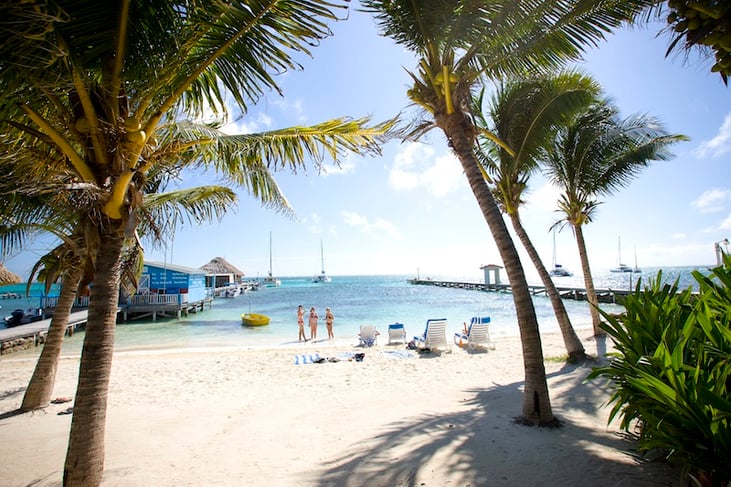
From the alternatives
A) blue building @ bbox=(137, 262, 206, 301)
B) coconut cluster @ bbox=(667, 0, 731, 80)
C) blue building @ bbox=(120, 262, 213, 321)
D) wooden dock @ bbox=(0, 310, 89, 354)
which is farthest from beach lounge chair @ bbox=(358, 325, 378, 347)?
blue building @ bbox=(137, 262, 206, 301)

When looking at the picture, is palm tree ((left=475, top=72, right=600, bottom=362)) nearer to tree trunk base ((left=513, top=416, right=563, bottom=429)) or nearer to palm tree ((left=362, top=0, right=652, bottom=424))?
palm tree ((left=362, top=0, right=652, bottom=424))

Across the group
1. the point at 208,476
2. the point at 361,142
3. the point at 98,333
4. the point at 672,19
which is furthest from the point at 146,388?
the point at 672,19

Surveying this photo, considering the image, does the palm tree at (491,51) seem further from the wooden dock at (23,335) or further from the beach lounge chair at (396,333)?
the wooden dock at (23,335)

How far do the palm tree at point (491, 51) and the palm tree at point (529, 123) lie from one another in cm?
226

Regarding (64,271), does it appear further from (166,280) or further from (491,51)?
(166,280)

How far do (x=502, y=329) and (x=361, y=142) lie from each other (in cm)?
1765

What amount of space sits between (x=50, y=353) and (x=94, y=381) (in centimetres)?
487

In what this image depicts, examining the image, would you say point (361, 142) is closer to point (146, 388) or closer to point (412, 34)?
→ point (412, 34)

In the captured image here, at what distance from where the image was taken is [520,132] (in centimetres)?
758

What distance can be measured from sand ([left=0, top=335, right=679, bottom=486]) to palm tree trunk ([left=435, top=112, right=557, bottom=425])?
0.96ft

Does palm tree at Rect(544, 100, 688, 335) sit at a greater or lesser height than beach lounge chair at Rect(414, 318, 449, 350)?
greater

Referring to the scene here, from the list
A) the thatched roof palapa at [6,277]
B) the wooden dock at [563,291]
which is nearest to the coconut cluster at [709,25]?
the wooden dock at [563,291]

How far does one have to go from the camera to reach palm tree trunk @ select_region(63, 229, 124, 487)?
2.72 meters

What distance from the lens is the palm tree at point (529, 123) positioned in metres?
6.98
